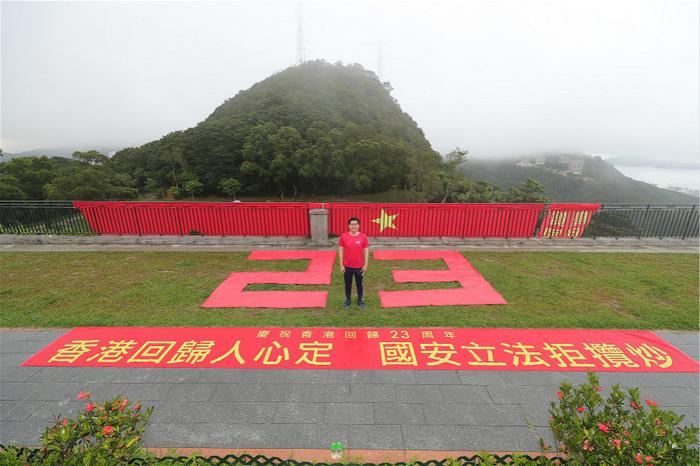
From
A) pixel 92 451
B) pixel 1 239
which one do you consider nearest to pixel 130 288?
pixel 92 451

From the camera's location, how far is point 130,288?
276 inches

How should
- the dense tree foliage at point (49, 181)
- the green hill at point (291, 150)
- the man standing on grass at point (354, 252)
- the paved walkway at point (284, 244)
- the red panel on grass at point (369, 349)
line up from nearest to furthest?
the red panel on grass at point (369, 349)
the man standing on grass at point (354, 252)
the paved walkway at point (284, 244)
the dense tree foliage at point (49, 181)
the green hill at point (291, 150)

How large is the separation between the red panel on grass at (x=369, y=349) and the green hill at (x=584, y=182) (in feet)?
194

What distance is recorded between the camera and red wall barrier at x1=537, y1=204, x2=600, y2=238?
993cm

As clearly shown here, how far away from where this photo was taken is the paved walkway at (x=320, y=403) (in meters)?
3.43

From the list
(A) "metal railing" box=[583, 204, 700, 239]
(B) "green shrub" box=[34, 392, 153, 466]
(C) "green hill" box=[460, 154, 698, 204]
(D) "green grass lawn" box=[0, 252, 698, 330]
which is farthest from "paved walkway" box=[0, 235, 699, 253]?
(C) "green hill" box=[460, 154, 698, 204]

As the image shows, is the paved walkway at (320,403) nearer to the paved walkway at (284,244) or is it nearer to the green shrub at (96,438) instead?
the green shrub at (96,438)

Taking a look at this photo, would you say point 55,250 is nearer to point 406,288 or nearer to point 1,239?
point 1,239

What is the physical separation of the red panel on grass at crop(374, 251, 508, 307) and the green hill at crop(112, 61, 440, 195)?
117ft

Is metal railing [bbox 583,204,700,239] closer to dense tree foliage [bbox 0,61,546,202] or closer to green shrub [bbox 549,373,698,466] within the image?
green shrub [bbox 549,373,698,466]

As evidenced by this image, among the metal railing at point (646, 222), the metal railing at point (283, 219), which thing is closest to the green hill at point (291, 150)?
the metal railing at point (646, 222)

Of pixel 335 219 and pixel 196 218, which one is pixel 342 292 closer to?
pixel 335 219

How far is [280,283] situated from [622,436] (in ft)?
20.3

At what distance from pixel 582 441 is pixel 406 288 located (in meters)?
4.72
